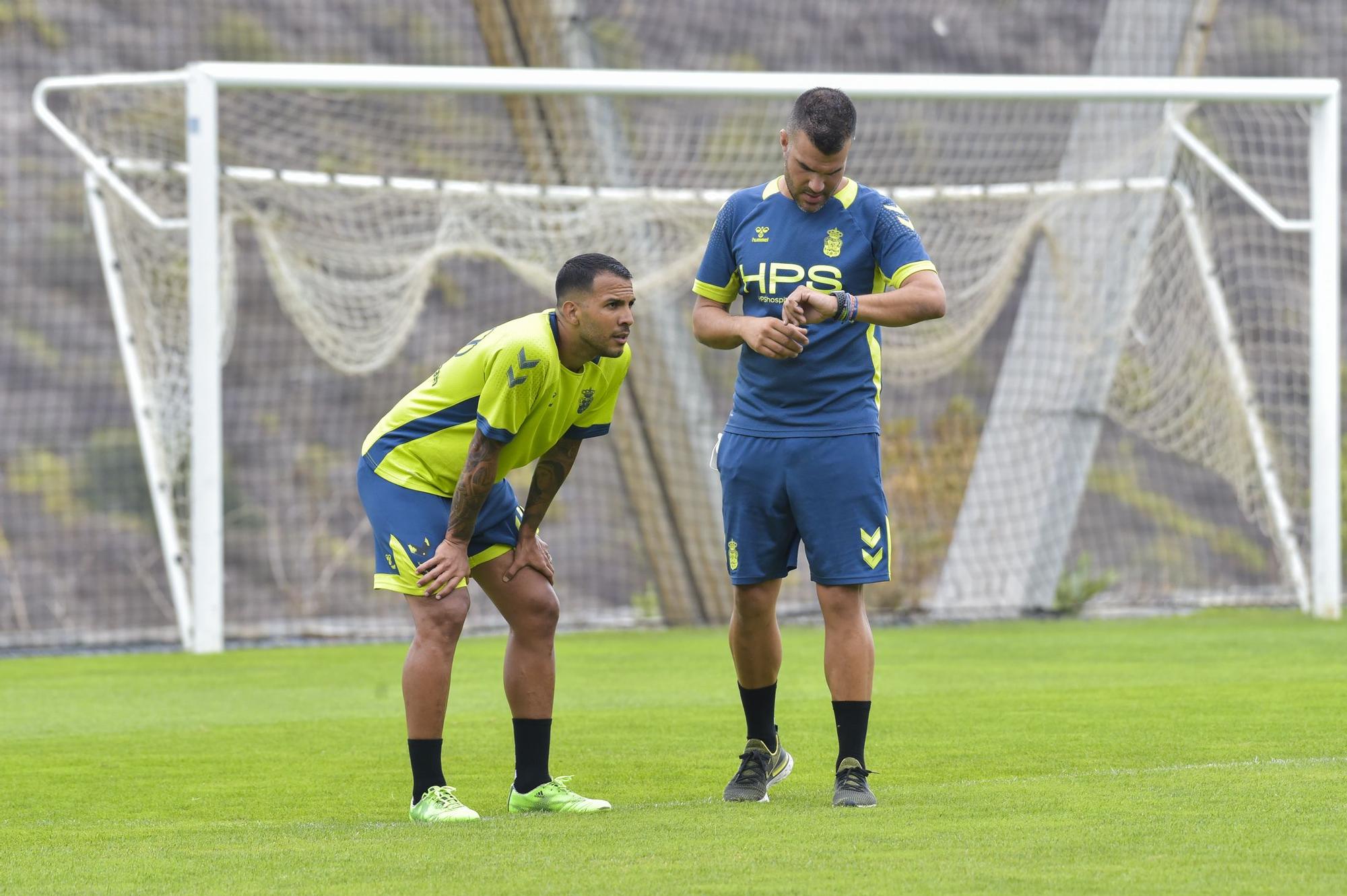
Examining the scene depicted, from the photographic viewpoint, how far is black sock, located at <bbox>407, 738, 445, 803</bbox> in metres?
4.83

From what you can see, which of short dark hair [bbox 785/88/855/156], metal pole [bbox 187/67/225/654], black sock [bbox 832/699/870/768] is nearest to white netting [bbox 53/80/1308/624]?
metal pole [bbox 187/67/225/654]

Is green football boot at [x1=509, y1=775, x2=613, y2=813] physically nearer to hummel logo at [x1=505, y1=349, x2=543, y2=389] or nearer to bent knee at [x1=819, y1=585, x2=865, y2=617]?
bent knee at [x1=819, y1=585, x2=865, y2=617]

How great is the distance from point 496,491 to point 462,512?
1.08ft

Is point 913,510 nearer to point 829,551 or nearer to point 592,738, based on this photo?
point 592,738

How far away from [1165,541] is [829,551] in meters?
14.5

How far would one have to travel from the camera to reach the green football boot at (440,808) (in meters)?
4.73

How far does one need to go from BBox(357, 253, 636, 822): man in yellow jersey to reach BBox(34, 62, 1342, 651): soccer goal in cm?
574

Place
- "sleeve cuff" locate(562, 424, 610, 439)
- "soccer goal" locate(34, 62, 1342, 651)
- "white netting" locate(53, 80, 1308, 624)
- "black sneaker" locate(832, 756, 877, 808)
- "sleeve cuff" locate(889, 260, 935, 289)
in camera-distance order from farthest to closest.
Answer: "white netting" locate(53, 80, 1308, 624) < "soccer goal" locate(34, 62, 1342, 651) < "sleeve cuff" locate(562, 424, 610, 439) < "sleeve cuff" locate(889, 260, 935, 289) < "black sneaker" locate(832, 756, 877, 808)

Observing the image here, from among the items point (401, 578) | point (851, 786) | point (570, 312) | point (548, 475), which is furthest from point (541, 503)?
point (851, 786)

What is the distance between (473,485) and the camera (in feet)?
15.8

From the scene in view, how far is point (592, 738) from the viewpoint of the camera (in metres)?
6.58

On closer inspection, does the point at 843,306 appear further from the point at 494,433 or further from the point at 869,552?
the point at 494,433

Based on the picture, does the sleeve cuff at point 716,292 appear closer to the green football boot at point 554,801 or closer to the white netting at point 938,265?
the green football boot at point 554,801

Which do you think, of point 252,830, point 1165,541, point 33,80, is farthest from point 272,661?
point 33,80
